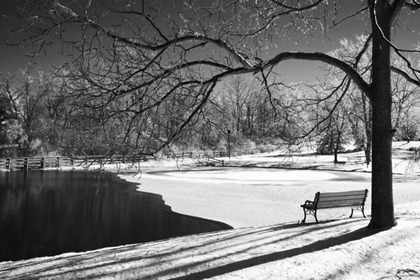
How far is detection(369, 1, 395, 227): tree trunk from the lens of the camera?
635cm

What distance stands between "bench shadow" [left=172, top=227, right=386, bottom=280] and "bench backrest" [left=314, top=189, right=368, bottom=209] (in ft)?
9.01

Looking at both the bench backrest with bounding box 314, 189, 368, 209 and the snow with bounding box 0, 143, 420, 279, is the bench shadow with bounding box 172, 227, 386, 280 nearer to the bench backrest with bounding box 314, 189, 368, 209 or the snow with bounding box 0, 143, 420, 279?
the snow with bounding box 0, 143, 420, 279

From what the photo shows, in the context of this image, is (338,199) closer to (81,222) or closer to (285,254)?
(285,254)

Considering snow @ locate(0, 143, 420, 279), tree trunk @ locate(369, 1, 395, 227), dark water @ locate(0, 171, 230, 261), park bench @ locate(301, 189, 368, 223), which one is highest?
tree trunk @ locate(369, 1, 395, 227)

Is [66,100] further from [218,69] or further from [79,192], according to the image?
[79,192]

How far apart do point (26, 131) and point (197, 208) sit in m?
39.1

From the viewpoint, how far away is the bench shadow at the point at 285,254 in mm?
4465

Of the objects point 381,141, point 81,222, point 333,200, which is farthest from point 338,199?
point 81,222


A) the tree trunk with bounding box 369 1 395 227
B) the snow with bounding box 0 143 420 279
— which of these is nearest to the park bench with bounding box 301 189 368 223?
the snow with bounding box 0 143 420 279

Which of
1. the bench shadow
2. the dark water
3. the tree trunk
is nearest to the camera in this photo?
the bench shadow

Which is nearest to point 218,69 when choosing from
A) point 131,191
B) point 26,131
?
point 131,191

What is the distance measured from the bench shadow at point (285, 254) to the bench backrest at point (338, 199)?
2.75 metres

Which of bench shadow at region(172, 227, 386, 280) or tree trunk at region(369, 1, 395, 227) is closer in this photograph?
bench shadow at region(172, 227, 386, 280)

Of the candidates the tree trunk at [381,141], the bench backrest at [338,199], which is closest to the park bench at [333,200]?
the bench backrest at [338,199]
